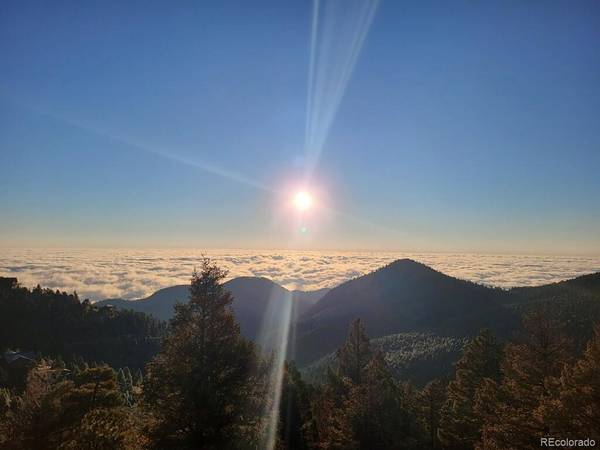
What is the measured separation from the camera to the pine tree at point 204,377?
1409cm

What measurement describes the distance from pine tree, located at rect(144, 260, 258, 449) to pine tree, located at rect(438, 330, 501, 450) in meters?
23.3

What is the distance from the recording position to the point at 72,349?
552 ft

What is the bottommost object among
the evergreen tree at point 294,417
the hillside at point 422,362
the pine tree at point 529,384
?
the hillside at point 422,362

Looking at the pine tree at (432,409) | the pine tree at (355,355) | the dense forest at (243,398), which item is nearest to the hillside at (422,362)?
the pine tree at (432,409)

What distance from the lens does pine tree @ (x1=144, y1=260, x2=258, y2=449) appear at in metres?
14.1

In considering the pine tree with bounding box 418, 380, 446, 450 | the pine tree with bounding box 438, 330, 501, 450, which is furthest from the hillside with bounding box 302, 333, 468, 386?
the pine tree with bounding box 438, 330, 501, 450

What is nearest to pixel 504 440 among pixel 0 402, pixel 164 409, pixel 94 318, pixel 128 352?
pixel 164 409

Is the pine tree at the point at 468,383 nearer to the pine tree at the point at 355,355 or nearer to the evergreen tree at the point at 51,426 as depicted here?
the pine tree at the point at 355,355

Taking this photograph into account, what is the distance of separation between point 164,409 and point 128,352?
189630 millimetres

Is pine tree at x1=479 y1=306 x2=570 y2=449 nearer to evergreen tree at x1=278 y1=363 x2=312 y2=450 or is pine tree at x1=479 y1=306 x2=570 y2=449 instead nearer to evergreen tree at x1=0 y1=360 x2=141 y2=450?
evergreen tree at x1=278 y1=363 x2=312 y2=450

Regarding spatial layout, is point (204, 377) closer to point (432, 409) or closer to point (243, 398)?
point (243, 398)

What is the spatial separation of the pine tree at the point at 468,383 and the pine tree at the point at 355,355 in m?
8.85

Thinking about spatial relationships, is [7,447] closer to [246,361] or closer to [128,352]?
[246,361]

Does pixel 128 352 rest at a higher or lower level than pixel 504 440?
lower
